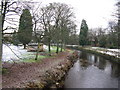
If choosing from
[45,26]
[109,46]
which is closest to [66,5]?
[45,26]

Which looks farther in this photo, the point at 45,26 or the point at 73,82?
the point at 45,26

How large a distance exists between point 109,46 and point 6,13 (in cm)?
4011

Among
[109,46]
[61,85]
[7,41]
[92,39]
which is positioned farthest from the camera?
[92,39]

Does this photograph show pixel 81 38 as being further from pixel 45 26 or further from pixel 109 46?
pixel 45 26

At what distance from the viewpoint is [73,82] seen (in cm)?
1137

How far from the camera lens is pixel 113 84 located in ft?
36.9

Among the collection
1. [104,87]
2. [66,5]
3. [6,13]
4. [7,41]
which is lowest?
[104,87]

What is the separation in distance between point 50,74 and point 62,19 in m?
15.7

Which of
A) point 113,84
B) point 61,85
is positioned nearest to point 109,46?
point 113,84

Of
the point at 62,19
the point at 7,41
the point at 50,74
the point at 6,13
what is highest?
the point at 62,19

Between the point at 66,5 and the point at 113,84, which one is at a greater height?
the point at 66,5

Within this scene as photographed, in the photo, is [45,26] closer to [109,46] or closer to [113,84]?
[113,84]

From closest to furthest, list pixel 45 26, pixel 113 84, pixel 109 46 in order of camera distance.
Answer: pixel 113 84
pixel 45 26
pixel 109 46

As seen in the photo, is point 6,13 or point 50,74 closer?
point 6,13
